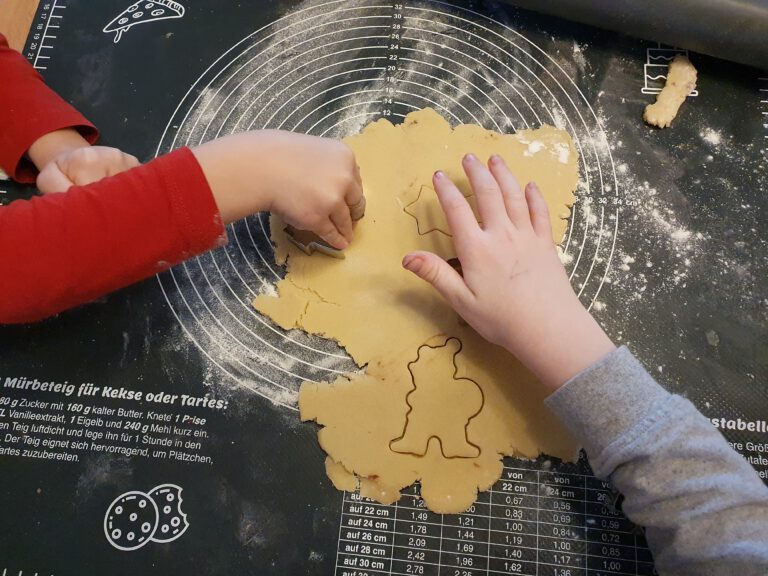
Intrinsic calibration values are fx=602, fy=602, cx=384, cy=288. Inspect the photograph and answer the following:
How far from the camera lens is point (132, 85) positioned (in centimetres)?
106

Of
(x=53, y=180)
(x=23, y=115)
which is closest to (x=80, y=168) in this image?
(x=53, y=180)

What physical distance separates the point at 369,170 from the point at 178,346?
15.4 inches

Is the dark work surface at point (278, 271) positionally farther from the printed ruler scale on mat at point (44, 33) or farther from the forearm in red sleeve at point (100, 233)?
the forearm in red sleeve at point (100, 233)

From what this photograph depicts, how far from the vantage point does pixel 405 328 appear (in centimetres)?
85

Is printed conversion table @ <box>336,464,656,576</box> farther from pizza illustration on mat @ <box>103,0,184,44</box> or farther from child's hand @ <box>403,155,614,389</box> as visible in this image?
pizza illustration on mat @ <box>103,0,184,44</box>

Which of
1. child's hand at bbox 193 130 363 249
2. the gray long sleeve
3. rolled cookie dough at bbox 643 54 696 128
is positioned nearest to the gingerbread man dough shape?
the gray long sleeve

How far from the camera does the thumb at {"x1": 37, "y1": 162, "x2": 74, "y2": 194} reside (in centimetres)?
89

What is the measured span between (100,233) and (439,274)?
1.39 ft

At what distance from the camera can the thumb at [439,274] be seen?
79 cm

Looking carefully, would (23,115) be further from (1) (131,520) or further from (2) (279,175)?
(1) (131,520)

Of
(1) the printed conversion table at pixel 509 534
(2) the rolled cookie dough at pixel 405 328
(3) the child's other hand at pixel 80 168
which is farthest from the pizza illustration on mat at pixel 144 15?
(1) the printed conversion table at pixel 509 534

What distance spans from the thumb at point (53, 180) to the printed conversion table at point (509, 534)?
615mm

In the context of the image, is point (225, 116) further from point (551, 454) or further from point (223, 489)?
point (551, 454)

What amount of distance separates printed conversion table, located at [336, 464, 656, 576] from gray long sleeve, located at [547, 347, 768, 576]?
0.07 metres
